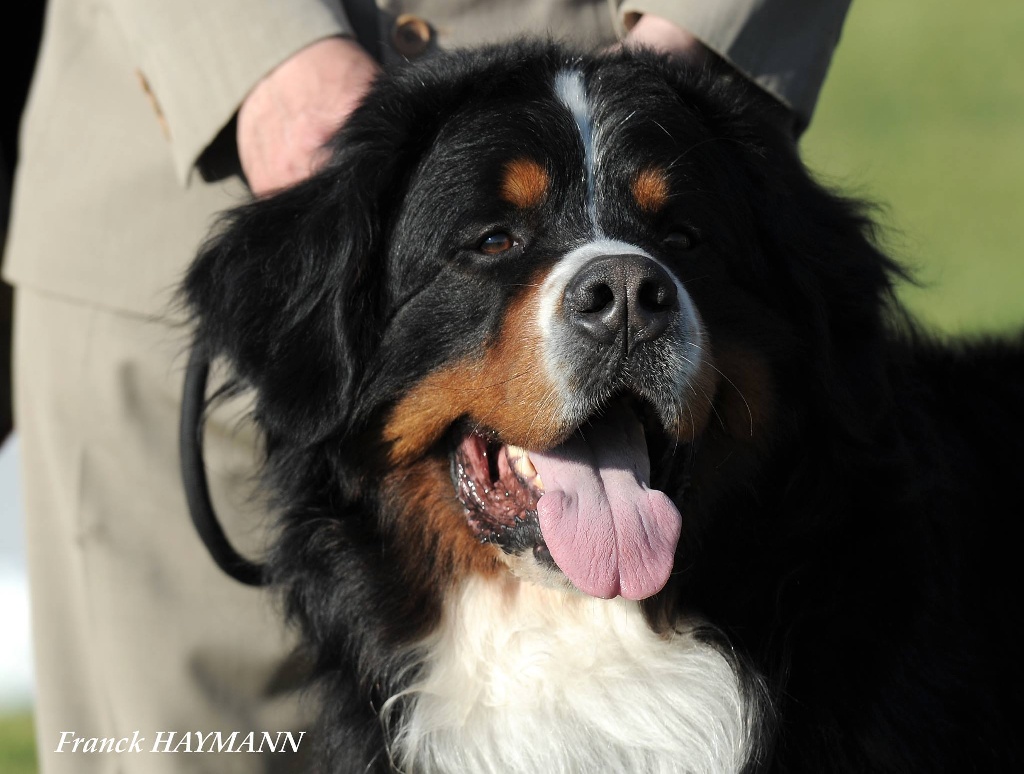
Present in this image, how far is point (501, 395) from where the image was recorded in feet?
8.03

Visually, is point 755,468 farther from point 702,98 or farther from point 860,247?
point 702,98

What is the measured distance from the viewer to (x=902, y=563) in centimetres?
267

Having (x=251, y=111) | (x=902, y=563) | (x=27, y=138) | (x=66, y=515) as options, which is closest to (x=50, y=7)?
(x=27, y=138)

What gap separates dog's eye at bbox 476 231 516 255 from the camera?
2584 millimetres

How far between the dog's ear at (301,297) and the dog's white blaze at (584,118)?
→ 412 millimetres

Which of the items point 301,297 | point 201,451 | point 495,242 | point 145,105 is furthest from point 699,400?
point 145,105

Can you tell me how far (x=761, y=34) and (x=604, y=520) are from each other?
1231 millimetres

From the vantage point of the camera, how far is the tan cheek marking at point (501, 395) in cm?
240

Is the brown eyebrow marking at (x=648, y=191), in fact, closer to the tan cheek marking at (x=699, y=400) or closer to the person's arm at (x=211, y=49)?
the tan cheek marking at (x=699, y=400)

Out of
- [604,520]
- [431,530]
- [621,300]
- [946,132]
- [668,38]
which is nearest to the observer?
[621,300]

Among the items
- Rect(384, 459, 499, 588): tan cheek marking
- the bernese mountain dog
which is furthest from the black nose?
Rect(384, 459, 499, 588): tan cheek marking

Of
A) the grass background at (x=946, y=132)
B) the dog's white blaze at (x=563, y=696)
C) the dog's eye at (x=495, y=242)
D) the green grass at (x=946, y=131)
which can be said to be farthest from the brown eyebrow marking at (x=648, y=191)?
the green grass at (x=946, y=131)

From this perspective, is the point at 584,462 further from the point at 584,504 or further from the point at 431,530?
the point at 431,530

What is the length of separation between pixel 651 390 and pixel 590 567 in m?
0.35
